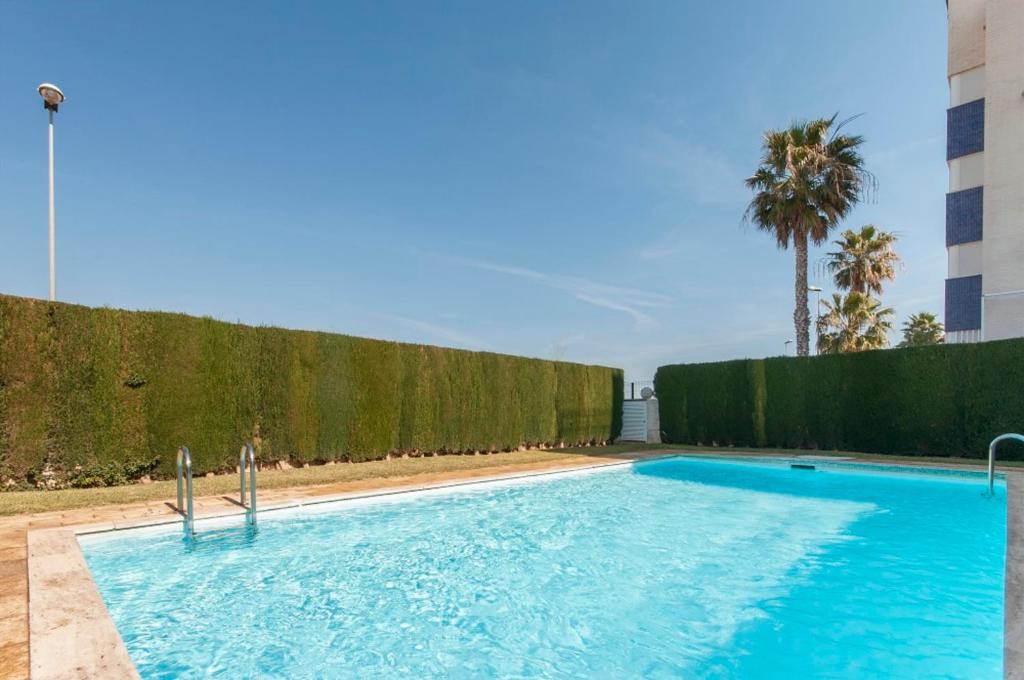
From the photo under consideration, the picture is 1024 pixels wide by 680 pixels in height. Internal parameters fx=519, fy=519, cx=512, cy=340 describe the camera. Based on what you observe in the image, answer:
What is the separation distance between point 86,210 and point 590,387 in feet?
44.9

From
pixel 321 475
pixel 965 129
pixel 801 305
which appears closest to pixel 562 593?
pixel 321 475

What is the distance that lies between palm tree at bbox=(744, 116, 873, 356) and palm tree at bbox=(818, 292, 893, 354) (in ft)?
18.2

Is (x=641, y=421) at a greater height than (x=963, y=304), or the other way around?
(x=963, y=304)

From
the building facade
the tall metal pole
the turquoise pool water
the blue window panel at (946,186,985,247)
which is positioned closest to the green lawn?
the turquoise pool water

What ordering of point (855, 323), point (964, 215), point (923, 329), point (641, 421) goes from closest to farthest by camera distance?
point (964, 215) < point (641, 421) < point (855, 323) < point (923, 329)

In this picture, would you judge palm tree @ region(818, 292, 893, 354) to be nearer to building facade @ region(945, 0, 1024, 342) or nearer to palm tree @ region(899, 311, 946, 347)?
building facade @ region(945, 0, 1024, 342)

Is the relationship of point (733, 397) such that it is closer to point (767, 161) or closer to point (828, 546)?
point (767, 161)

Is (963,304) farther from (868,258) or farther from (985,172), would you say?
(985,172)

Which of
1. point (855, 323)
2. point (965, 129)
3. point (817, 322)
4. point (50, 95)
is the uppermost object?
point (965, 129)

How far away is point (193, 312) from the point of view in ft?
A: 30.9

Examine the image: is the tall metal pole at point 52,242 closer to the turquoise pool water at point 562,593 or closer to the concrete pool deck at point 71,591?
the concrete pool deck at point 71,591

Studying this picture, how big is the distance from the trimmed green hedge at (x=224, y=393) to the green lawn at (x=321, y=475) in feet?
1.70

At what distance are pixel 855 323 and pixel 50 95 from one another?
84.0 feet

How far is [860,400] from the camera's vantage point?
13.5 metres
